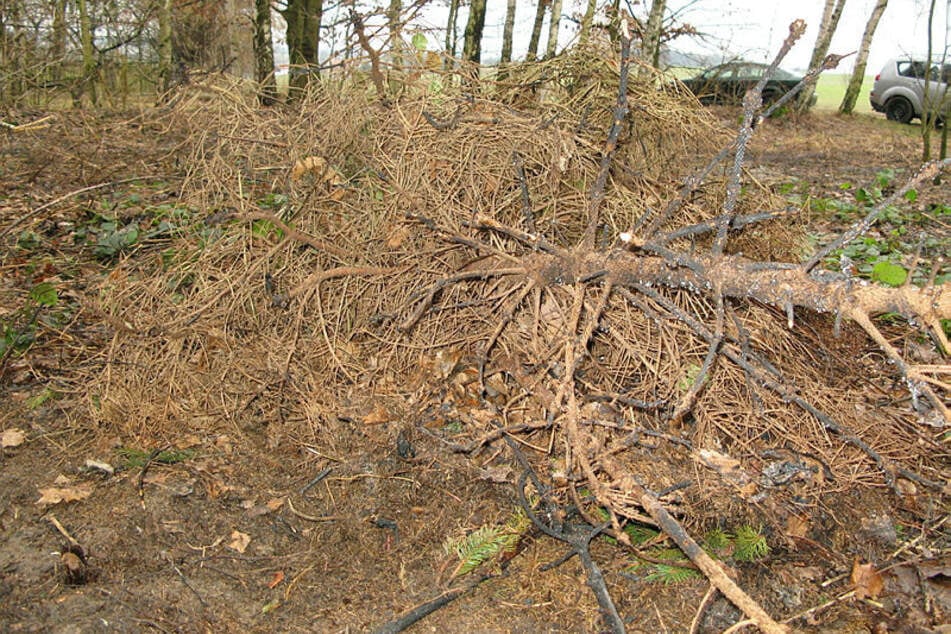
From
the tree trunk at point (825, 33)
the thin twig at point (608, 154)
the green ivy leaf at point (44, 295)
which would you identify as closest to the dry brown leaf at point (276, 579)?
the thin twig at point (608, 154)

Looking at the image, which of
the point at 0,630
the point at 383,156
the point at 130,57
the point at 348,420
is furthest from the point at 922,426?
the point at 130,57

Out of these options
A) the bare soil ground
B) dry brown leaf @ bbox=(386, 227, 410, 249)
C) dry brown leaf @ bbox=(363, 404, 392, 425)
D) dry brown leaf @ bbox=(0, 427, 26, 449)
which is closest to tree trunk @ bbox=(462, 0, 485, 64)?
dry brown leaf @ bbox=(386, 227, 410, 249)

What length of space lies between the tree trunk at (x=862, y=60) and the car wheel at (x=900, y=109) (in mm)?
1058

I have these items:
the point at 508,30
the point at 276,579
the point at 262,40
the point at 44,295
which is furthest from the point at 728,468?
the point at 508,30

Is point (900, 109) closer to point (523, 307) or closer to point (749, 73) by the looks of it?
point (749, 73)

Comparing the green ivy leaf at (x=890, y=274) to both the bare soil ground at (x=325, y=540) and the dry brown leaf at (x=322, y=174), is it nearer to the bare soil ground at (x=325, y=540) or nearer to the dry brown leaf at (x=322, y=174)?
the bare soil ground at (x=325, y=540)

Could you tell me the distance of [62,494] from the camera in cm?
261

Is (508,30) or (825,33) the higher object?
(825,33)

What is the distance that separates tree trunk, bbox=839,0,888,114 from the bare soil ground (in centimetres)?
1265

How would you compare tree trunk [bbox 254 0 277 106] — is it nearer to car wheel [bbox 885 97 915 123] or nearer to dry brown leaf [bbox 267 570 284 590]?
dry brown leaf [bbox 267 570 284 590]

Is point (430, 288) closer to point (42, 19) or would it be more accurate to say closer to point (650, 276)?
point (650, 276)

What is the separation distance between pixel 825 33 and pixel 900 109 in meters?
2.29

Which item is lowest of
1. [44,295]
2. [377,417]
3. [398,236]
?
[377,417]

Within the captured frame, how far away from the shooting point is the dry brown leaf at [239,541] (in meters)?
2.46
